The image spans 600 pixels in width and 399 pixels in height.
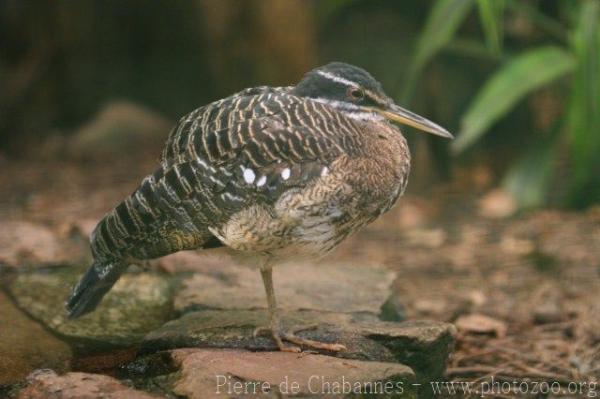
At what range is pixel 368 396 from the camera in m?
3.16

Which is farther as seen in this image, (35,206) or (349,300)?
(35,206)

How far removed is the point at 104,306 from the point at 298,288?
0.93 metres

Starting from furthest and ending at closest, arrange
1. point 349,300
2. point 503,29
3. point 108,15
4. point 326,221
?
1. point 108,15
2. point 503,29
3. point 349,300
4. point 326,221

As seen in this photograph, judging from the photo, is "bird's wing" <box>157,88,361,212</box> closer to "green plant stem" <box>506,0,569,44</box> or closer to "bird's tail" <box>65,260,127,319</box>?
"bird's tail" <box>65,260,127,319</box>

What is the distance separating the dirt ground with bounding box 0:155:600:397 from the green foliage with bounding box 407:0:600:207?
0.96 feet

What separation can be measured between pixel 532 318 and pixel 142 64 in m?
5.08

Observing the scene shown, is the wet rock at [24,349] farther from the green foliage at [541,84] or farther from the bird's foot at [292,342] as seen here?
the green foliage at [541,84]

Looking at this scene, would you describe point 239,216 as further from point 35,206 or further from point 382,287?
point 35,206

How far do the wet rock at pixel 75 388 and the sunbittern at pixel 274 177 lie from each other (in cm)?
65

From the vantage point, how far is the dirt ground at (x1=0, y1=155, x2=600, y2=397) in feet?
14.3

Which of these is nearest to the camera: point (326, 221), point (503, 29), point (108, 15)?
point (326, 221)

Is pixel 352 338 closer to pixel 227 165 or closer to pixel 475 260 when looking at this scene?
pixel 227 165

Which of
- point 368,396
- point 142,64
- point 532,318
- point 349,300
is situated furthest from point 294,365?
point 142,64

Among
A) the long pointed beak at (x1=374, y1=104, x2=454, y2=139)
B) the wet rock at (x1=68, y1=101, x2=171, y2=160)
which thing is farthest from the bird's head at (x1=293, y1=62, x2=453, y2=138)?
the wet rock at (x1=68, y1=101, x2=171, y2=160)
